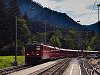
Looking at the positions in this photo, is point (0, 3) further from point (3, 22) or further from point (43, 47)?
point (43, 47)

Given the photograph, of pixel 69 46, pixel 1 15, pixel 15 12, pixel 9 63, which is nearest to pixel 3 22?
pixel 1 15

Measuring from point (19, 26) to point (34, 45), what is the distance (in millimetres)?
48315

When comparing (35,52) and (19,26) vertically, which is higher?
(19,26)

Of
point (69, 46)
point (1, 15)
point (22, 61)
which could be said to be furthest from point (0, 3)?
point (69, 46)

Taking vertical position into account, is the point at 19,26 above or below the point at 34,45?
above

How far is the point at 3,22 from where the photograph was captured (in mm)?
98188

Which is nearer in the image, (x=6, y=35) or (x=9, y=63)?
(x=9, y=63)

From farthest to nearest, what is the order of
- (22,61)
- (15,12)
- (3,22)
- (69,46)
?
(69,46), (15,12), (3,22), (22,61)

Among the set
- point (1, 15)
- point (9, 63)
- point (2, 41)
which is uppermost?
point (1, 15)

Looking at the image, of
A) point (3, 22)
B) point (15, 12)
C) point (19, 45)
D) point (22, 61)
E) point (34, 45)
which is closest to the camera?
point (34, 45)

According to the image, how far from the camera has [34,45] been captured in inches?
2119

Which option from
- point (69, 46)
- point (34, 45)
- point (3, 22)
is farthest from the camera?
point (69, 46)

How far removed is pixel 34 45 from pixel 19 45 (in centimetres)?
3697

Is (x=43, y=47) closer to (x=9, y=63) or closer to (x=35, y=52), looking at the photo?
(x=35, y=52)
